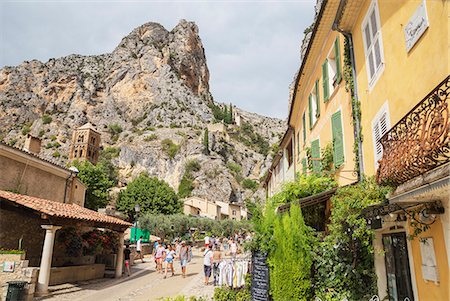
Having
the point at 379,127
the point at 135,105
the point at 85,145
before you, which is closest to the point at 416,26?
the point at 379,127

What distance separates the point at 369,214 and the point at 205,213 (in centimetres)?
5671

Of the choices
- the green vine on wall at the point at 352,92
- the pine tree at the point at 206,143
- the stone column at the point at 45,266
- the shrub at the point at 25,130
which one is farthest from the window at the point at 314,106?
the shrub at the point at 25,130

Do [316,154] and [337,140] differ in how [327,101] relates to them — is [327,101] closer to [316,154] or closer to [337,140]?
[337,140]

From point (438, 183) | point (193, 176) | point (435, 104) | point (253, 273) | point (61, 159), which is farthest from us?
point (61, 159)

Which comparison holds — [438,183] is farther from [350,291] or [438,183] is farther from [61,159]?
[61,159]

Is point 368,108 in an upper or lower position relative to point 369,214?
upper

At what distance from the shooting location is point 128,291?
13133 mm

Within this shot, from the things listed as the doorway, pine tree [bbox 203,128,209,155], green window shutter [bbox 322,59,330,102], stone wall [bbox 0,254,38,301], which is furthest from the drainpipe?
pine tree [bbox 203,128,209,155]

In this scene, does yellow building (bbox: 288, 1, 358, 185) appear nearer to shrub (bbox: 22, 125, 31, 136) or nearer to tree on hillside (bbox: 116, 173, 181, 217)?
tree on hillside (bbox: 116, 173, 181, 217)

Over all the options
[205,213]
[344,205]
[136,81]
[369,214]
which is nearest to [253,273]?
[344,205]

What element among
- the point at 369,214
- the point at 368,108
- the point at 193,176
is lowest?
the point at 369,214

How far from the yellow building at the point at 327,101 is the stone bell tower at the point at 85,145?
3162 inches

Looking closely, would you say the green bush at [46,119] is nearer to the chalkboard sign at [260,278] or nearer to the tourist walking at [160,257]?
the tourist walking at [160,257]

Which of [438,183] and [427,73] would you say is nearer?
[438,183]
